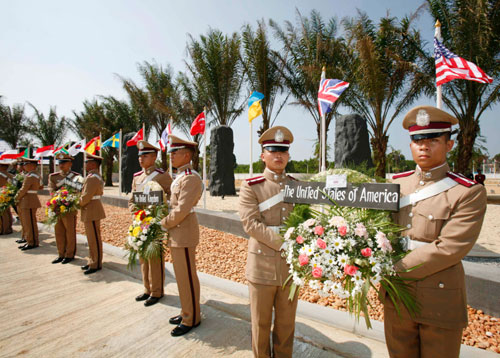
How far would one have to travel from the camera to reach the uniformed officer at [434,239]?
5.76 feet

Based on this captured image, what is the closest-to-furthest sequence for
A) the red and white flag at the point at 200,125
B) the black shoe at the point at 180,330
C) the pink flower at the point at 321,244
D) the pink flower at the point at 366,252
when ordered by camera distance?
the pink flower at the point at 366,252 → the pink flower at the point at 321,244 → the black shoe at the point at 180,330 → the red and white flag at the point at 200,125

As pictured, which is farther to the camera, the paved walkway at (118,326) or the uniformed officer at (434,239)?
the paved walkway at (118,326)

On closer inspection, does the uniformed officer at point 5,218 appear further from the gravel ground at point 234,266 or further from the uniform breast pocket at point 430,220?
the uniform breast pocket at point 430,220

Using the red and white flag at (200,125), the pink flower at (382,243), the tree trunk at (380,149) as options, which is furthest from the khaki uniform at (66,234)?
the tree trunk at (380,149)

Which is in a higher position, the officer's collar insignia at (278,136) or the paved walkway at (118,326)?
the officer's collar insignia at (278,136)

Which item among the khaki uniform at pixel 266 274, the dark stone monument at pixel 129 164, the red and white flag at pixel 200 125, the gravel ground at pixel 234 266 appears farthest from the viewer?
the dark stone monument at pixel 129 164

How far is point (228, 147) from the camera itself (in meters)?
13.9

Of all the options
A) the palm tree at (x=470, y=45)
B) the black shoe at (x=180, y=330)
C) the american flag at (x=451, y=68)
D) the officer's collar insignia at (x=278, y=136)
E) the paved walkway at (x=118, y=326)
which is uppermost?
the palm tree at (x=470, y=45)

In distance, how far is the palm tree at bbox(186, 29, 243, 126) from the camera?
15898mm

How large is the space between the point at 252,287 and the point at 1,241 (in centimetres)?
860

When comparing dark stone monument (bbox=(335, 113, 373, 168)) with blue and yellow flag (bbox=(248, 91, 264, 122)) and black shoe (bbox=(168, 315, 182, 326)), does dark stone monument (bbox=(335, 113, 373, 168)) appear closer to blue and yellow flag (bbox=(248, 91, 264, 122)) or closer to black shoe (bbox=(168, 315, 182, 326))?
blue and yellow flag (bbox=(248, 91, 264, 122))

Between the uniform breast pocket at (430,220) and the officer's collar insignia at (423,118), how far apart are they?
0.57 metres

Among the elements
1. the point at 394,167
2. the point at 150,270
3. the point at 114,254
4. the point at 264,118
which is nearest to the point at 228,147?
the point at 264,118

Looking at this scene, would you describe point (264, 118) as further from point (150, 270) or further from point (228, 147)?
point (150, 270)
